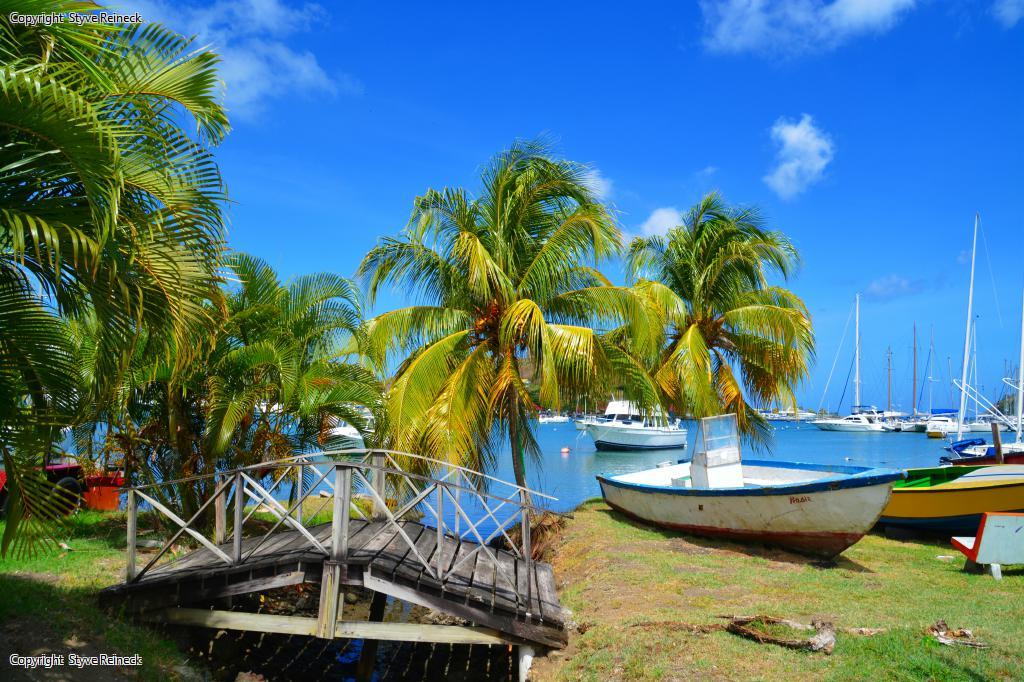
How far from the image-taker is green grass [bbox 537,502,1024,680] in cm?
666

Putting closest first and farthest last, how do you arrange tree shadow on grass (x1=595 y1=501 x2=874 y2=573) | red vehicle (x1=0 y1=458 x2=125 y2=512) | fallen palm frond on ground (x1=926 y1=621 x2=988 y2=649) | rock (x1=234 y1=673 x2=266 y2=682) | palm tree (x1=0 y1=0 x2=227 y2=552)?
1. palm tree (x1=0 y1=0 x2=227 y2=552)
2. fallen palm frond on ground (x1=926 y1=621 x2=988 y2=649)
3. rock (x1=234 y1=673 x2=266 y2=682)
4. tree shadow on grass (x1=595 y1=501 x2=874 y2=573)
5. red vehicle (x1=0 y1=458 x2=125 y2=512)

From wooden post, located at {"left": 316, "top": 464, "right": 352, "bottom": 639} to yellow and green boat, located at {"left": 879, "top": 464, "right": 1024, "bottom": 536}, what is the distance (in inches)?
462

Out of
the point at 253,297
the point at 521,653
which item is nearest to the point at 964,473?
the point at 521,653

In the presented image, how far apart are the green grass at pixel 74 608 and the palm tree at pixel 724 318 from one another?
1222 cm

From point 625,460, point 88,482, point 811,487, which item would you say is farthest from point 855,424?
point 88,482

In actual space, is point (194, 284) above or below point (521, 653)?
above

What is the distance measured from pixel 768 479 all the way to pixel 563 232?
314 inches

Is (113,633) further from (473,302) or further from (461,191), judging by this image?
(461,191)

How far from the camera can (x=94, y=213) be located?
A: 4.66 meters

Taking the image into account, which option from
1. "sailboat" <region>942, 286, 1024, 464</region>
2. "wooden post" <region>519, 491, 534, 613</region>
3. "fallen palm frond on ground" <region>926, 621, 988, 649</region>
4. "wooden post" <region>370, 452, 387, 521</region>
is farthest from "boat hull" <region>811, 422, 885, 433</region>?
"fallen palm frond on ground" <region>926, 621, 988, 649</region>

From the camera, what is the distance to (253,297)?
13281 mm

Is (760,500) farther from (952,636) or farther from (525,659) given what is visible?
(525,659)

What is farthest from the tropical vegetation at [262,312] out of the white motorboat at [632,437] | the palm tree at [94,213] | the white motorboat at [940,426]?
the white motorboat at [940,426]

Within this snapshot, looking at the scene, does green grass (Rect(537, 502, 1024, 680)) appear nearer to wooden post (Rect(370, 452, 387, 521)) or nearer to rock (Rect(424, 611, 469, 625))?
rock (Rect(424, 611, 469, 625))
